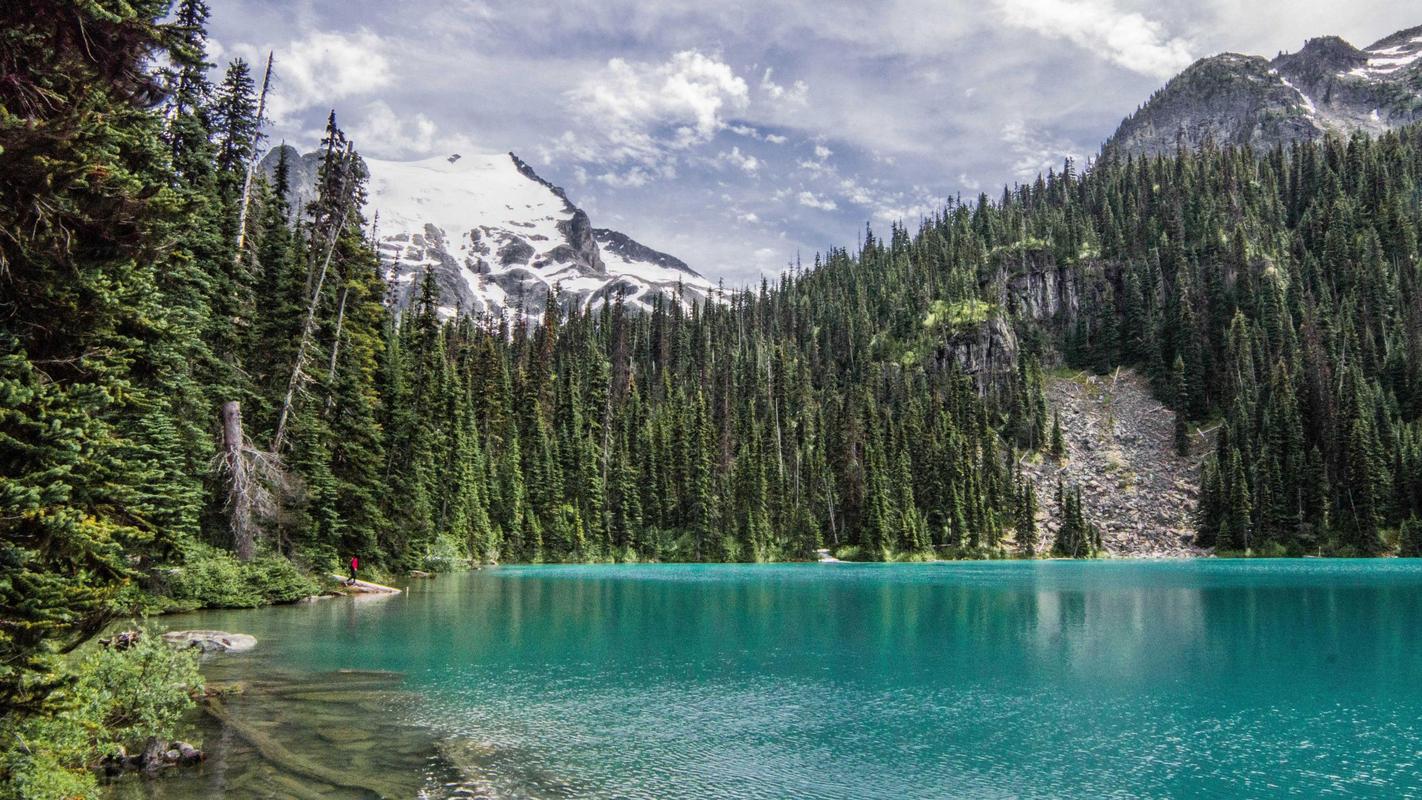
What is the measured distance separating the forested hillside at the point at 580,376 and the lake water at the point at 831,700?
5541 mm

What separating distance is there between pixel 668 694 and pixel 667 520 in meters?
86.2

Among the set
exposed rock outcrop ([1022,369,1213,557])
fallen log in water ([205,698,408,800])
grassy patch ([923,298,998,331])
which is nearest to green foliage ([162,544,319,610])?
fallen log in water ([205,698,408,800])

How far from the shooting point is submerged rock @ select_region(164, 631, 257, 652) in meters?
25.7

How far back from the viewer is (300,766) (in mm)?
15125

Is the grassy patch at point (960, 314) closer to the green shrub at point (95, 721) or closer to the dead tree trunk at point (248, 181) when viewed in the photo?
the dead tree trunk at point (248, 181)

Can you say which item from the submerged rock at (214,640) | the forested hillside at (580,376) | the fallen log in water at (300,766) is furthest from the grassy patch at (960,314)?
the fallen log in water at (300,766)

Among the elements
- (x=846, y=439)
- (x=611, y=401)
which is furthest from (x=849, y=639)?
(x=611, y=401)

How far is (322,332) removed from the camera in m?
51.0

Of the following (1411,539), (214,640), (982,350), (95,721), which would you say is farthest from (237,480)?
(982,350)

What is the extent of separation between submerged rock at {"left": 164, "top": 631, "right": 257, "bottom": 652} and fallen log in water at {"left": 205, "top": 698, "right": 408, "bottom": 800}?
9370 mm

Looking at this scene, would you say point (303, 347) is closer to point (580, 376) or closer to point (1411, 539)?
point (580, 376)

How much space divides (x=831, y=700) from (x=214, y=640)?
19.5 m

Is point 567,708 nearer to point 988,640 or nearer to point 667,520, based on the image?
point 988,640

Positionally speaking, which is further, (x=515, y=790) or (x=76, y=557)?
(x=515, y=790)
